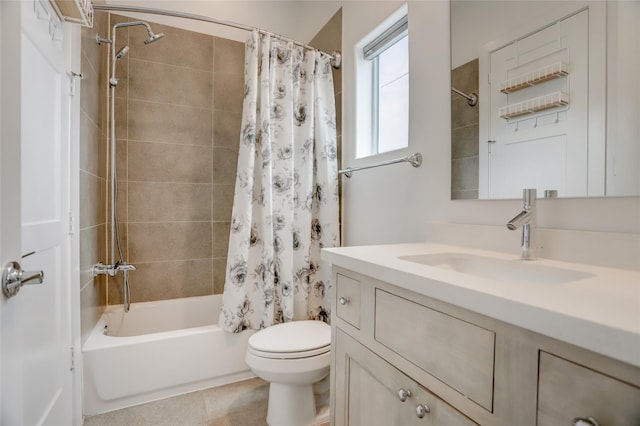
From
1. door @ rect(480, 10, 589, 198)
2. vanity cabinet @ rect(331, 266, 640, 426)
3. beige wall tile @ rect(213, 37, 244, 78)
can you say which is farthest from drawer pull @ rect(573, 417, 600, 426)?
beige wall tile @ rect(213, 37, 244, 78)

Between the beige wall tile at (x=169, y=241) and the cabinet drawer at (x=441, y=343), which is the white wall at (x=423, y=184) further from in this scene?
the beige wall tile at (x=169, y=241)

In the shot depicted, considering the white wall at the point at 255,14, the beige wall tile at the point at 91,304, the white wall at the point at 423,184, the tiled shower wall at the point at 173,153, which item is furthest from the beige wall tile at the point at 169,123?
the beige wall tile at the point at 91,304

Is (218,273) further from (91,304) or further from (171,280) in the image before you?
(91,304)

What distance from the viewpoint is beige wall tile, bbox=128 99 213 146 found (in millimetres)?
2320

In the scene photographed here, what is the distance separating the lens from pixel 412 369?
0.80 m

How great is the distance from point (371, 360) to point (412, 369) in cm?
18

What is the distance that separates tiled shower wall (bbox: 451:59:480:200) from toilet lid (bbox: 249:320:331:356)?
0.90 meters

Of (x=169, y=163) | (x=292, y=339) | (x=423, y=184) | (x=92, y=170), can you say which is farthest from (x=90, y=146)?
(x=423, y=184)

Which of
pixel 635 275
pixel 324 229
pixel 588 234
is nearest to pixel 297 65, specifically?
pixel 324 229

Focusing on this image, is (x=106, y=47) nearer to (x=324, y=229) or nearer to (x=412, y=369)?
(x=324, y=229)

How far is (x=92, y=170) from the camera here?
5.97 feet

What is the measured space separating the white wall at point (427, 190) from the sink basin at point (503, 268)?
0.13 metres

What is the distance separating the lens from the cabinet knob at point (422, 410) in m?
0.76

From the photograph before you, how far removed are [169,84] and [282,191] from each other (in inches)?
51.2
